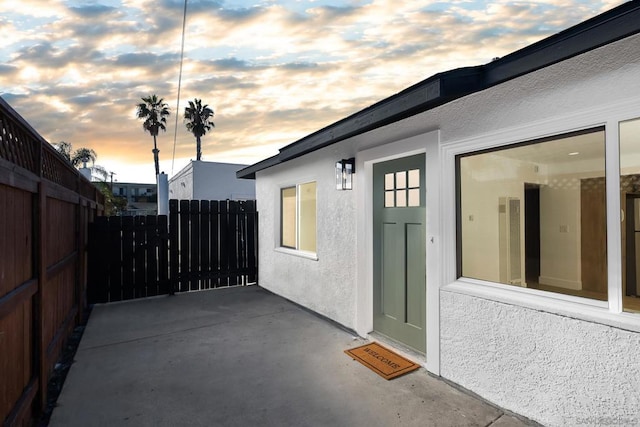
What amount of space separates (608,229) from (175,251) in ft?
21.1

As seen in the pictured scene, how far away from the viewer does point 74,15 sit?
4543 millimetres

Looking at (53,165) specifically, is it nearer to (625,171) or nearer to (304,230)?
(304,230)

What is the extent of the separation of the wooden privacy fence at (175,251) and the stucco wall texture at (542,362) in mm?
5084

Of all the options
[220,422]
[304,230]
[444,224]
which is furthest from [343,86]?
[220,422]

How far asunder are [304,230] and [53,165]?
351cm

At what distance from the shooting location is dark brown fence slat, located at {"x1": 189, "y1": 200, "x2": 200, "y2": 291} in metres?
6.64

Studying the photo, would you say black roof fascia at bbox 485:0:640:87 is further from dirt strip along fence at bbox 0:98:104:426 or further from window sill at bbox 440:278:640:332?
dirt strip along fence at bbox 0:98:104:426

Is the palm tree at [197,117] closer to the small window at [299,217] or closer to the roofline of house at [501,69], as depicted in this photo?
the small window at [299,217]

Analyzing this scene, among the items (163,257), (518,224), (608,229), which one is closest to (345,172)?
(518,224)

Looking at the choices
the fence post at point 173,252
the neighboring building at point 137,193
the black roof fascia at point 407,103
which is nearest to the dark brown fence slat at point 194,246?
the fence post at point 173,252

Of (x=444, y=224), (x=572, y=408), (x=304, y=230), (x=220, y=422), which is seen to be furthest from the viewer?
(x=304, y=230)

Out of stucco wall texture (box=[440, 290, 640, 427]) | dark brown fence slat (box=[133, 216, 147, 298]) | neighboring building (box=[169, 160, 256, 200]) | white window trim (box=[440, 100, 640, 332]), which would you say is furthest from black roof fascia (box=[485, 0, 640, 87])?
neighboring building (box=[169, 160, 256, 200])

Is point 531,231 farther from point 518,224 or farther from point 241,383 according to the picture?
point 241,383

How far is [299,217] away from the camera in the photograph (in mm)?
5879
